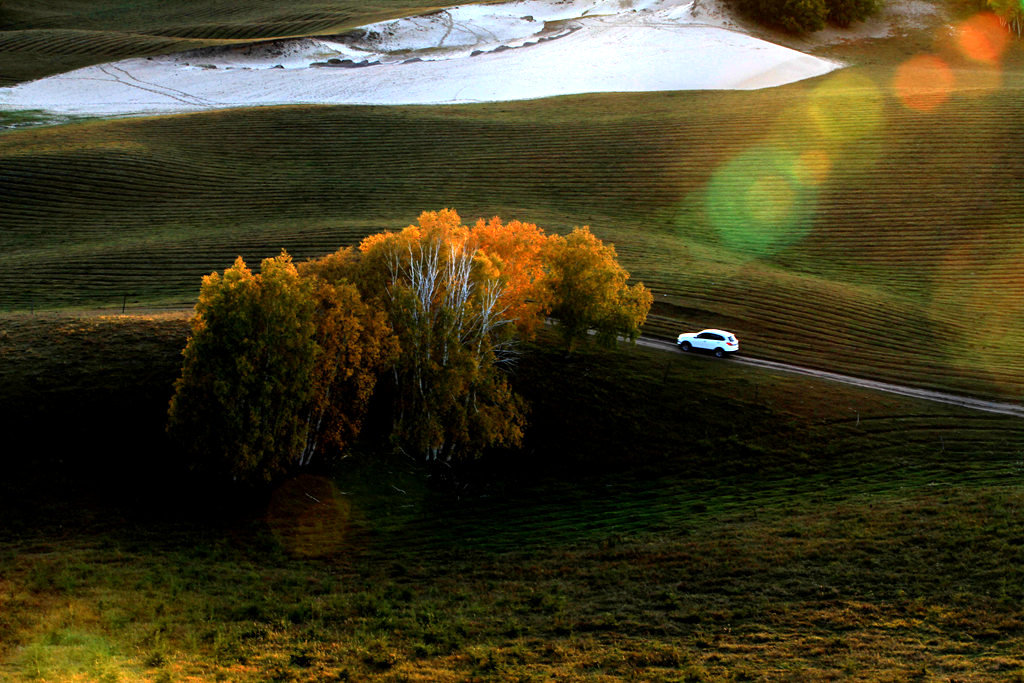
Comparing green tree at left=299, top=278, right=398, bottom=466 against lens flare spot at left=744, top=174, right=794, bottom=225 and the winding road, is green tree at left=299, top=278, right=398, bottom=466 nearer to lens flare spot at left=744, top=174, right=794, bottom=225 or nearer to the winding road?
the winding road

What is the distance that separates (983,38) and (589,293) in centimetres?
10078

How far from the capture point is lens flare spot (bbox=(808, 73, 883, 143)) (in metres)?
71.2

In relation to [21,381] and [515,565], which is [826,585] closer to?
[515,565]

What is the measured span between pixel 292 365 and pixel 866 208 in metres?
49.3

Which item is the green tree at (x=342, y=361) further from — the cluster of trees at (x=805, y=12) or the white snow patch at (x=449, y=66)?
the cluster of trees at (x=805, y=12)

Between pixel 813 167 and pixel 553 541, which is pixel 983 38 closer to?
pixel 813 167

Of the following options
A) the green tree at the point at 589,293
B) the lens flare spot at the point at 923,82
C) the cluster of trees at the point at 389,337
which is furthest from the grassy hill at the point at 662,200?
the cluster of trees at the point at 389,337

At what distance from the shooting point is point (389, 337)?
111 ft

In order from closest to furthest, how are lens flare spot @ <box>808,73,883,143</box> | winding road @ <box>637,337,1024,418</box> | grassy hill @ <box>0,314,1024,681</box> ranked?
grassy hill @ <box>0,314,1024,681</box> < winding road @ <box>637,337,1024,418</box> < lens flare spot @ <box>808,73,883,143</box>

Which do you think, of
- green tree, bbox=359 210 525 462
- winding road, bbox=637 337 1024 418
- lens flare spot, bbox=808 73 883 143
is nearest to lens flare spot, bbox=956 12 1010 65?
lens flare spot, bbox=808 73 883 143

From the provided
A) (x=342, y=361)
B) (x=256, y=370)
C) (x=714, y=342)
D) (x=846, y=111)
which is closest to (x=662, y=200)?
(x=846, y=111)

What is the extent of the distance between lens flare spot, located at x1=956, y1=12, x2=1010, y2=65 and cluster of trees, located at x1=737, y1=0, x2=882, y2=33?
12834 mm

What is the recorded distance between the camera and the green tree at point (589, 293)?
125 ft

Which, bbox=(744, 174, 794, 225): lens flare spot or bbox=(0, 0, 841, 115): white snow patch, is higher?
bbox=(0, 0, 841, 115): white snow patch
